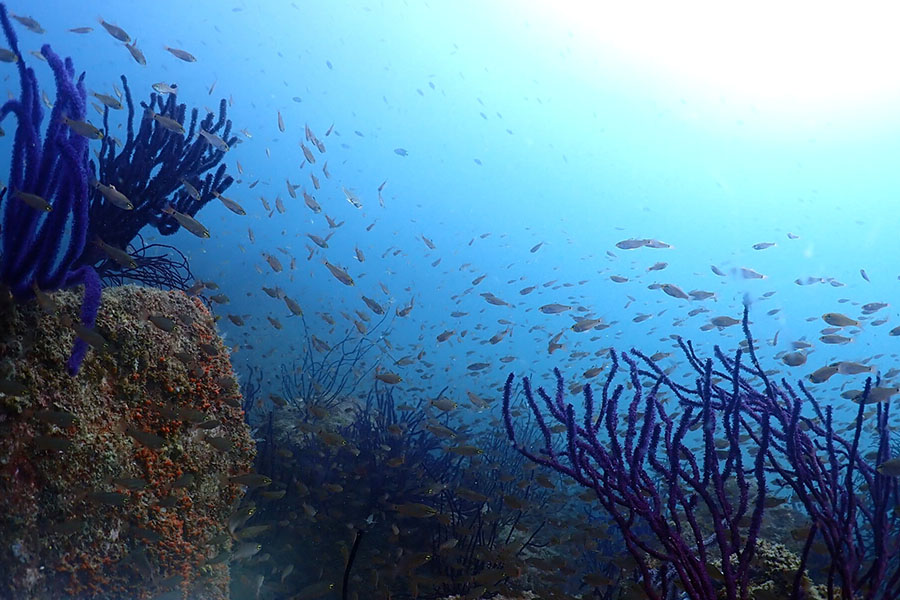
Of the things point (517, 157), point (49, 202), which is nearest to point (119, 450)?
point (49, 202)

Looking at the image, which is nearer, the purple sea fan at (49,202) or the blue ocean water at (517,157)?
the purple sea fan at (49,202)

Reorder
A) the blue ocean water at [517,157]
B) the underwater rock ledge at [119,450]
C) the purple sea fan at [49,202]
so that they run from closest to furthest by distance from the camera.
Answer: the underwater rock ledge at [119,450] < the purple sea fan at [49,202] < the blue ocean water at [517,157]

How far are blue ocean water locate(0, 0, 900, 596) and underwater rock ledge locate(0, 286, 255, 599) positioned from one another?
10200 millimetres

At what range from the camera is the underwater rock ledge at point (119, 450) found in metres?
2.74

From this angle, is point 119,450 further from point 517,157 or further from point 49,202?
point 517,157

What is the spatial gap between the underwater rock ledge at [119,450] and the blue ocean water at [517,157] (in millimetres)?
10200

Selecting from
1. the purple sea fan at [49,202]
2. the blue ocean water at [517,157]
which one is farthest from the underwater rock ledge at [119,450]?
the blue ocean water at [517,157]

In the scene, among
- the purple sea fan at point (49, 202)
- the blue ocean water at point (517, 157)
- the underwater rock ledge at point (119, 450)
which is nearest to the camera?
the underwater rock ledge at point (119, 450)

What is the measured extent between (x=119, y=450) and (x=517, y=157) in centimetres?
7509

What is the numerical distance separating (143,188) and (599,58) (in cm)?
4372

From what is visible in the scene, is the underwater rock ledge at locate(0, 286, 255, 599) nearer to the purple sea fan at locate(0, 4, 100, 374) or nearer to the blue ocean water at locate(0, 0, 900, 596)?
the purple sea fan at locate(0, 4, 100, 374)

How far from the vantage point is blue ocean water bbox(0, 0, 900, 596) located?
36156 millimetres

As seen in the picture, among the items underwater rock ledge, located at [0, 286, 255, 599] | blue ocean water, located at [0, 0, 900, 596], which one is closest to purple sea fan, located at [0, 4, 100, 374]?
underwater rock ledge, located at [0, 286, 255, 599]

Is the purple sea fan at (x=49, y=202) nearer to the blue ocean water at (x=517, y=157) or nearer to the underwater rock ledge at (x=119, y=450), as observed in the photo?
the underwater rock ledge at (x=119, y=450)
